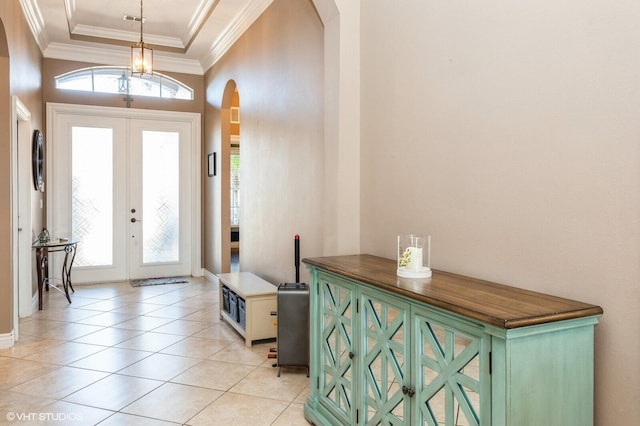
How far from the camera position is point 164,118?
691cm

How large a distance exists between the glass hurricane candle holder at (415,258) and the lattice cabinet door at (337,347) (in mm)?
279

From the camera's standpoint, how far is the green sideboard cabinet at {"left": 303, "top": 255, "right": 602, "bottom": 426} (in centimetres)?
135

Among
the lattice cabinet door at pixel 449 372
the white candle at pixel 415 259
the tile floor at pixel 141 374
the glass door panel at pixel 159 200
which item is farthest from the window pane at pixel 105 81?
the lattice cabinet door at pixel 449 372

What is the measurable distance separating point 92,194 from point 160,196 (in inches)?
36.6

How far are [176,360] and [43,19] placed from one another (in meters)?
4.37

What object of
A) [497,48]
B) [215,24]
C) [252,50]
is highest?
[215,24]

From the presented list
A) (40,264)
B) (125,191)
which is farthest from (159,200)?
(40,264)

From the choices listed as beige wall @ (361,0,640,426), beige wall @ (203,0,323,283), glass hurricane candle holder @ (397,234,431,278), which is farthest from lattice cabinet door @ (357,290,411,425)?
beige wall @ (203,0,323,283)

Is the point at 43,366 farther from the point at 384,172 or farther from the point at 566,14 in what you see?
the point at 566,14

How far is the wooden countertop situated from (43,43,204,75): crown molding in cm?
570

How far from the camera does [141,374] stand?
128 inches

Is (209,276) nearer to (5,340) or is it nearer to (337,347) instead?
(5,340)

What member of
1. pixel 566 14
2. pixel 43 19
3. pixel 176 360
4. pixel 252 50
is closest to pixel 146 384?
pixel 176 360

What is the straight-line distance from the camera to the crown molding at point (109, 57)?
6223mm
